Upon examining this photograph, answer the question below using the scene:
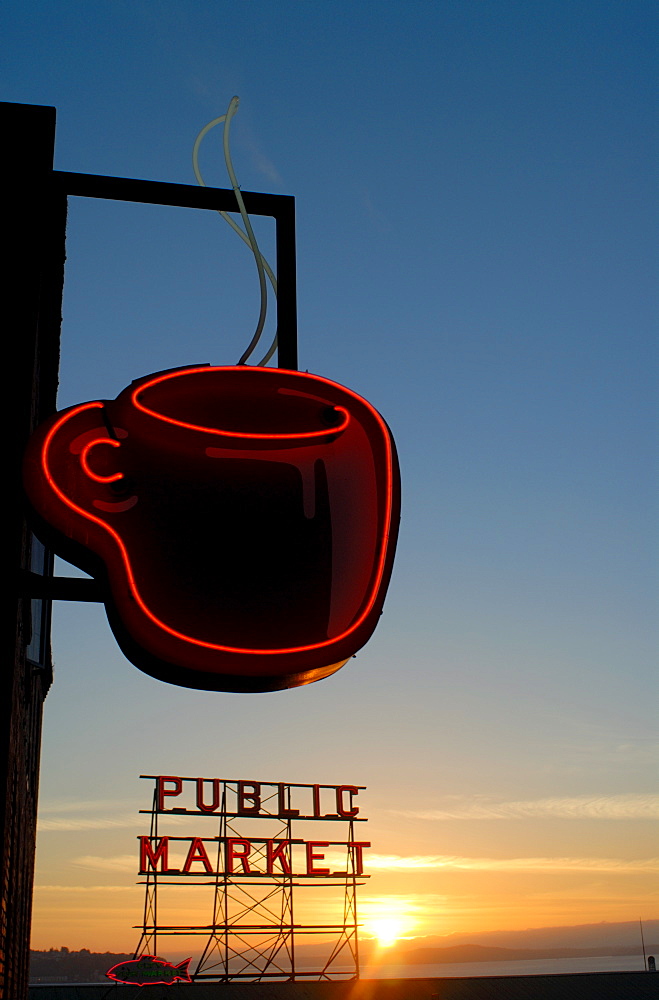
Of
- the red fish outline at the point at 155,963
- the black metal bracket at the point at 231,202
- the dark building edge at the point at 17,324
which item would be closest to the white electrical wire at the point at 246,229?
the black metal bracket at the point at 231,202

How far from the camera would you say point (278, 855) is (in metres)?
33.8

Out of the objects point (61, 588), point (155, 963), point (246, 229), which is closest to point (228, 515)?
point (61, 588)

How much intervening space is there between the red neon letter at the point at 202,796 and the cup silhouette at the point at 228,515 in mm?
30681

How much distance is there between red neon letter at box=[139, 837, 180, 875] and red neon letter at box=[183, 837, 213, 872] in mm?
572

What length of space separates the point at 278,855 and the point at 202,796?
11.9 ft

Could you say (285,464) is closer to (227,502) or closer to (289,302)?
(227,502)

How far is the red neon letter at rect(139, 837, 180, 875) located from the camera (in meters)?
31.2

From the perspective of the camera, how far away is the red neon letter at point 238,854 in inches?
1291

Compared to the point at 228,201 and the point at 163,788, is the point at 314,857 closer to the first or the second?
the point at 163,788

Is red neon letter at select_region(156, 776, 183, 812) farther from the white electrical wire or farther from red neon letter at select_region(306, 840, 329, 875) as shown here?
the white electrical wire

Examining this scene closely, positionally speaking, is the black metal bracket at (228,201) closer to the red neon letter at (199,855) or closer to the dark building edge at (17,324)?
the dark building edge at (17,324)

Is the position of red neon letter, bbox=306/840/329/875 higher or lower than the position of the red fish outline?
higher

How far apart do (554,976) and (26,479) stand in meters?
44.9

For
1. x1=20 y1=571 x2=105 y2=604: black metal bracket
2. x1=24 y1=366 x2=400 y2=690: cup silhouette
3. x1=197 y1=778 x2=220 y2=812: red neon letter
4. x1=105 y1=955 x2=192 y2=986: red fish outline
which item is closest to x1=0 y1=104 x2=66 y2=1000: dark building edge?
x1=20 y1=571 x2=105 y2=604: black metal bracket
